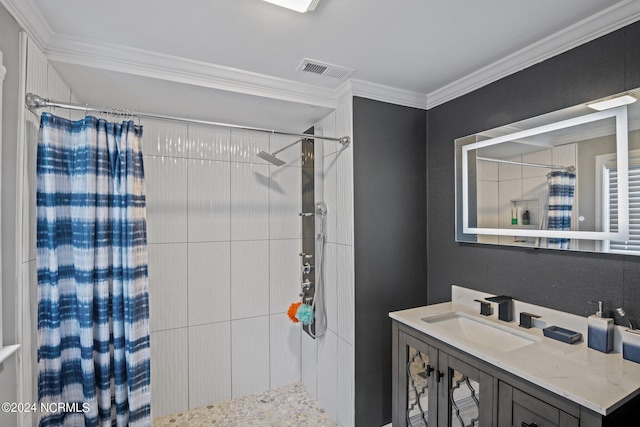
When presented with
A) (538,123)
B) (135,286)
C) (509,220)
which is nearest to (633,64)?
(538,123)

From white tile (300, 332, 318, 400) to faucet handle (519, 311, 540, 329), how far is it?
155 centimetres

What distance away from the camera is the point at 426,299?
2.41 metres

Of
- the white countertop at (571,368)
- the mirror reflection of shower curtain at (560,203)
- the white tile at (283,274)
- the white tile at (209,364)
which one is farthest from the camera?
the white tile at (283,274)

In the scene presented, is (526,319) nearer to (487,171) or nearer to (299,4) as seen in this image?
(487,171)

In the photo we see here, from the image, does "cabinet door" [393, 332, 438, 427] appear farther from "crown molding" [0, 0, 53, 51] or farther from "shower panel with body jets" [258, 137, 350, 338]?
"crown molding" [0, 0, 53, 51]

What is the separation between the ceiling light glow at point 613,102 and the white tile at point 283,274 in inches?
88.6

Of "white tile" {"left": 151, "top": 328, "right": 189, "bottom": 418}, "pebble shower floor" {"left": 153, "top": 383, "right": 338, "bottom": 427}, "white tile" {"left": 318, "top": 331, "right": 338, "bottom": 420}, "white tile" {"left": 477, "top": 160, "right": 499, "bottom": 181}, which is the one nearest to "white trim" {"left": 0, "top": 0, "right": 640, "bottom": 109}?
"white tile" {"left": 477, "top": 160, "right": 499, "bottom": 181}

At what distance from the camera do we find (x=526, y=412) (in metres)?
1.23

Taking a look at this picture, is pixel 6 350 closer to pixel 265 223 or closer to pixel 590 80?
pixel 265 223

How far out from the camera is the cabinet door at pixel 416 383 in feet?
5.52

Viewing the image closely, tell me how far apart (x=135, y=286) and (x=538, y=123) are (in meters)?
2.34

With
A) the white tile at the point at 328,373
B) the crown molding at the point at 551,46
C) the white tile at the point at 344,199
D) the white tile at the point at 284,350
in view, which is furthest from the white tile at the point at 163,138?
the crown molding at the point at 551,46

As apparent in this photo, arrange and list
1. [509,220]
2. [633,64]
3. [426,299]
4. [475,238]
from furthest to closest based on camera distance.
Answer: [426,299], [475,238], [509,220], [633,64]

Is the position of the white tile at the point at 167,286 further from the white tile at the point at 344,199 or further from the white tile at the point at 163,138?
the white tile at the point at 344,199
